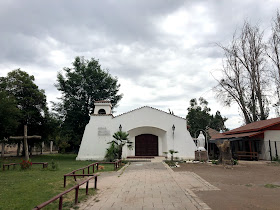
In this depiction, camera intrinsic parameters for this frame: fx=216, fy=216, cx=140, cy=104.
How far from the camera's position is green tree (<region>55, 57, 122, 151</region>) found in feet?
81.4

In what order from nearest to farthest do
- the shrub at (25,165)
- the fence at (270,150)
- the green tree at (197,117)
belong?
1. the shrub at (25,165)
2. the fence at (270,150)
3. the green tree at (197,117)

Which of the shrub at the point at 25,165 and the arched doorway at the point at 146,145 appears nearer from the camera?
the shrub at the point at 25,165

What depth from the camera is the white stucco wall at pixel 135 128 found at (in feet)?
66.5

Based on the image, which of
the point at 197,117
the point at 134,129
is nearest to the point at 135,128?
the point at 134,129

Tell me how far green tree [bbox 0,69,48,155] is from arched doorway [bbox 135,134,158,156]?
42.2 ft

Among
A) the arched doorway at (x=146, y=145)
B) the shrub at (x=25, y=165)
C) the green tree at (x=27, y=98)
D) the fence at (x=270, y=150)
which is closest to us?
the shrub at (x=25, y=165)

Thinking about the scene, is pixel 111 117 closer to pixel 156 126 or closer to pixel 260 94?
pixel 156 126

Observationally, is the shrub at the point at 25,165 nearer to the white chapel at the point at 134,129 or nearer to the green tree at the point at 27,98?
the white chapel at the point at 134,129

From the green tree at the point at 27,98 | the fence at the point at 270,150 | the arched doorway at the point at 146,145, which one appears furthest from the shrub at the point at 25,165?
the fence at the point at 270,150

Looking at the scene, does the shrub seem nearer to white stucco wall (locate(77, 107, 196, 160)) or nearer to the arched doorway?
white stucco wall (locate(77, 107, 196, 160))

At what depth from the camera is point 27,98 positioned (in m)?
25.3

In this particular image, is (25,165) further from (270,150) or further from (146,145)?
(270,150)

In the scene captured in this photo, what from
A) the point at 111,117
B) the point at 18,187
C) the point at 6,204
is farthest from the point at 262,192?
the point at 111,117

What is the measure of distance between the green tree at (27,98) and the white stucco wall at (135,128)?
9.05 metres
